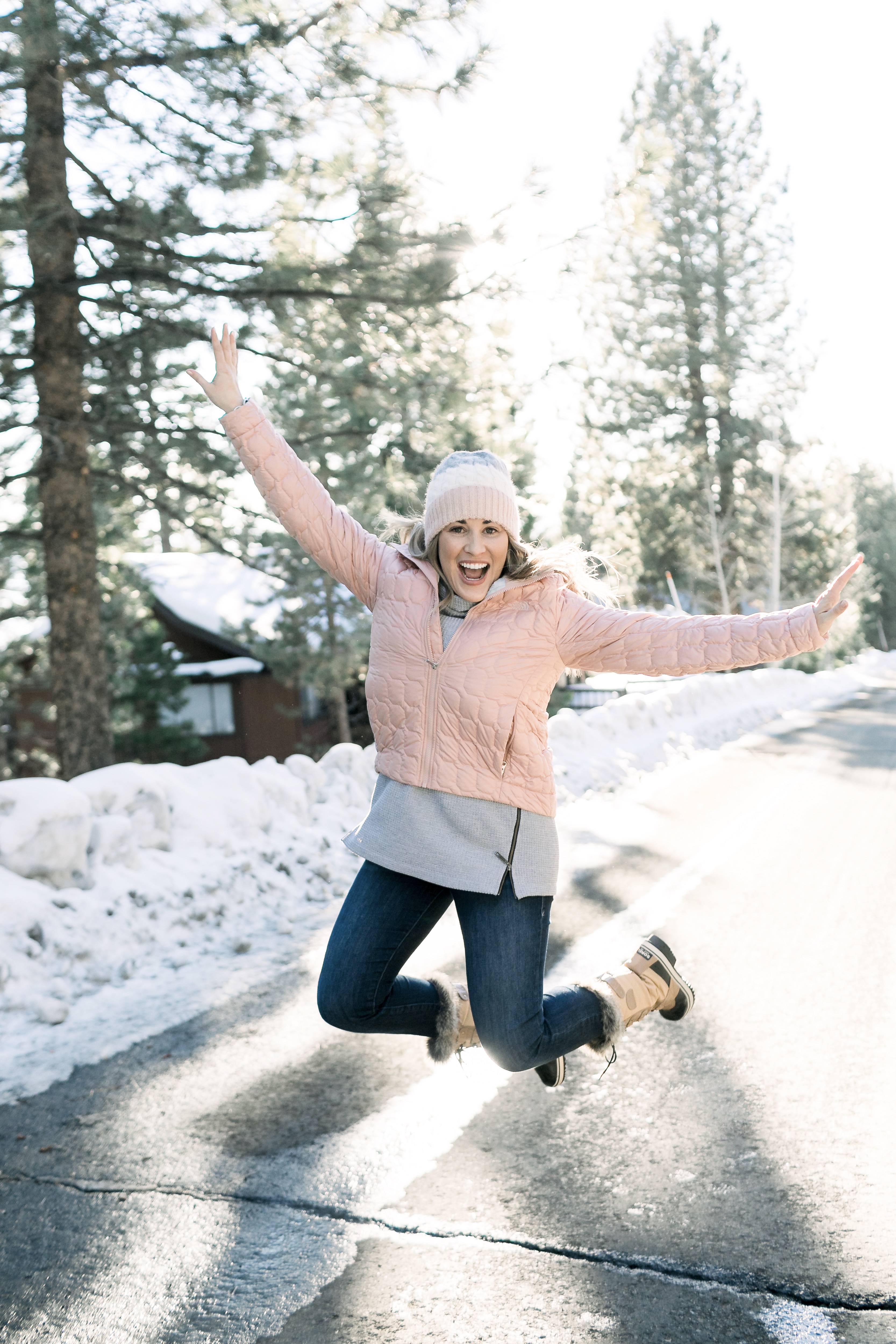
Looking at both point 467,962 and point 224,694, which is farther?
point 224,694

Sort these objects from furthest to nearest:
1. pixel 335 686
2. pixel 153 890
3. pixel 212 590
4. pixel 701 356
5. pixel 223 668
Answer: pixel 701 356 → pixel 212 590 → pixel 223 668 → pixel 335 686 → pixel 153 890

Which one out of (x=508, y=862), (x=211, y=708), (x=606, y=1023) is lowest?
(x=211, y=708)

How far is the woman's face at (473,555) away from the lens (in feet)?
10.3

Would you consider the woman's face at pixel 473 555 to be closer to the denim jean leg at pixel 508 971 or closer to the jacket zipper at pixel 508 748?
the jacket zipper at pixel 508 748

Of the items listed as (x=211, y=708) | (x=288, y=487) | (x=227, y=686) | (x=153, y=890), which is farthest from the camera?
(x=227, y=686)

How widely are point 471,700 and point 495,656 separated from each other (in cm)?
14

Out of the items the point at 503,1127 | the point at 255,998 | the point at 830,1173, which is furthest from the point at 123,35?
the point at 830,1173

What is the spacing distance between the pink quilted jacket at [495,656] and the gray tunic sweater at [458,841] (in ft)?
0.13

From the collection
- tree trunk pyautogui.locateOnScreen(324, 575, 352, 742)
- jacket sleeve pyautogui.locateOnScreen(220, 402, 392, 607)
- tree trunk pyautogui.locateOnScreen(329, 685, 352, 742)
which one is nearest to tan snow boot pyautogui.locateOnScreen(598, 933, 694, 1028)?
jacket sleeve pyautogui.locateOnScreen(220, 402, 392, 607)

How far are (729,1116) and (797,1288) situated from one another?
0.96m

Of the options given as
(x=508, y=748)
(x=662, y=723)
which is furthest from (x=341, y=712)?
(x=508, y=748)

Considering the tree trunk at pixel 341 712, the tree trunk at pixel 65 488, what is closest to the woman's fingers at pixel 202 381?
the tree trunk at pixel 65 488

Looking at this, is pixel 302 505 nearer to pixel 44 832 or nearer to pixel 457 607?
pixel 457 607

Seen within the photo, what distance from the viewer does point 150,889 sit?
594 cm
